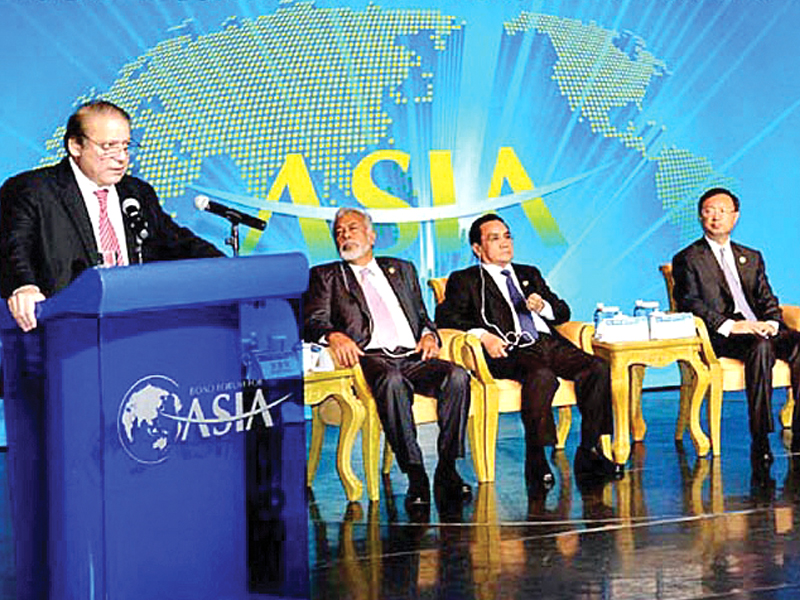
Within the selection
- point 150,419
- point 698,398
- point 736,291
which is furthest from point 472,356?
point 150,419

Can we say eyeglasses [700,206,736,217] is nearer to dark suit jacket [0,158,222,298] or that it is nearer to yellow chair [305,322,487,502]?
yellow chair [305,322,487,502]

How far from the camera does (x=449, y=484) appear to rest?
6.92m

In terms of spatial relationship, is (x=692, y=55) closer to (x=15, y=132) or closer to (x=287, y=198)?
(x=287, y=198)

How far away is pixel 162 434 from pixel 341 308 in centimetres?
295

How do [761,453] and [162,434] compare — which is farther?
[761,453]

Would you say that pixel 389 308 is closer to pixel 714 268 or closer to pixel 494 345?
pixel 494 345

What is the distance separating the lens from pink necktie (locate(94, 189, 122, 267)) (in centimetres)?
448

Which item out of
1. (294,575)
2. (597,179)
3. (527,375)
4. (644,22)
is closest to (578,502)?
(527,375)

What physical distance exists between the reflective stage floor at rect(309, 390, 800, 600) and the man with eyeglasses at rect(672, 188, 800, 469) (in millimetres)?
327

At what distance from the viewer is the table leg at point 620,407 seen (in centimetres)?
726

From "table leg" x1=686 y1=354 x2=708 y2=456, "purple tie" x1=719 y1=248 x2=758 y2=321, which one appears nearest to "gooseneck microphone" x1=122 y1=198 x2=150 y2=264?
"table leg" x1=686 y1=354 x2=708 y2=456

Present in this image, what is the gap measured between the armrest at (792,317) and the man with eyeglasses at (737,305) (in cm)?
10

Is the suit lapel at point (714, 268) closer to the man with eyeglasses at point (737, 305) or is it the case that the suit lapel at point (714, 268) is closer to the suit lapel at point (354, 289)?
the man with eyeglasses at point (737, 305)

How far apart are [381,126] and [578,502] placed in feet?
9.29
